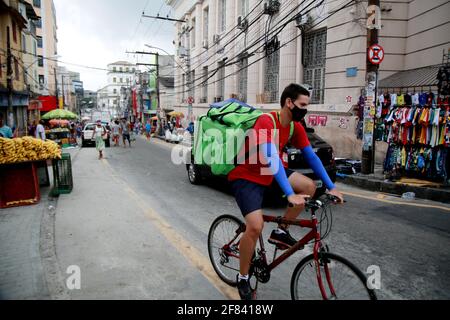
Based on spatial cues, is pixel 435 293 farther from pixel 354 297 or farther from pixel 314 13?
pixel 314 13

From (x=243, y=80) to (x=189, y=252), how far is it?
74.3 ft

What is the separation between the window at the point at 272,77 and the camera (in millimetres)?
20906

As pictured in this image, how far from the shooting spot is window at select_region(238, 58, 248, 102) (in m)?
25.6

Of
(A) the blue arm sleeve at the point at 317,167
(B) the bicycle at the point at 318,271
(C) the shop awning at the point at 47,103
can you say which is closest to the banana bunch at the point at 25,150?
(B) the bicycle at the point at 318,271

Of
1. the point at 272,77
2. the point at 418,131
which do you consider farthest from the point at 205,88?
the point at 418,131

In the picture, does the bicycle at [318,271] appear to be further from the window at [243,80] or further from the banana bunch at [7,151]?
the window at [243,80]

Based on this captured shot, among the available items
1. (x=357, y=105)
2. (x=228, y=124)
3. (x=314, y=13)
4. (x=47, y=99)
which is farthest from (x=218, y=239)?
(x=47, y=99)

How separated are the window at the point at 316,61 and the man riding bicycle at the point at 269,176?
44.7 ft

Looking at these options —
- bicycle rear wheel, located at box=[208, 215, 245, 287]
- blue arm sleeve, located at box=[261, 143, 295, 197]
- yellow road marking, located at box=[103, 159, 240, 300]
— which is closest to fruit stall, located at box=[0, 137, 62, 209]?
yellow road marking, located at box=[103, 159, 240, 300]

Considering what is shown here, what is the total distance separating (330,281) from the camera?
9.43 ft

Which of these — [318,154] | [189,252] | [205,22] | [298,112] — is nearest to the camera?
[298,112]

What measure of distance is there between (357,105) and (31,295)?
12.5 m

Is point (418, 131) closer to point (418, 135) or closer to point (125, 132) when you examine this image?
point (418, 135)

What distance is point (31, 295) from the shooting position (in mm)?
3590
